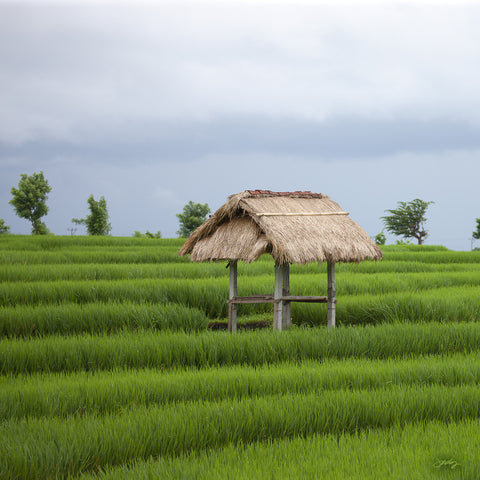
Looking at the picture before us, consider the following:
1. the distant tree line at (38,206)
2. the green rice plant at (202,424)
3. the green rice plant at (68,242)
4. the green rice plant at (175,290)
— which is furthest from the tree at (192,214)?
the green rice plant at (202,424)

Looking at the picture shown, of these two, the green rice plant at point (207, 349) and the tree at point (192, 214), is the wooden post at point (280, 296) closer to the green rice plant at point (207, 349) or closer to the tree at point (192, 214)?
the green rice plant at point (207, 349)

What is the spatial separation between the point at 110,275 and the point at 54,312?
14.9ft

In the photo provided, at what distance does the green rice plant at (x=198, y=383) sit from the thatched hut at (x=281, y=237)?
2509 mm

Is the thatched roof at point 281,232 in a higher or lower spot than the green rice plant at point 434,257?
higher

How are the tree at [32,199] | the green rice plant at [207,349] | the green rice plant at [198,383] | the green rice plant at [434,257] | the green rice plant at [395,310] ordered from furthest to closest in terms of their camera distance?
the tree at [32,199] → the green rice plant at [434,257] → the green rice plant at [395,310] → the green rice plant at [207,349] → the green rice plant at [198,383]

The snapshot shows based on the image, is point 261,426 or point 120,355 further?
point 120,355

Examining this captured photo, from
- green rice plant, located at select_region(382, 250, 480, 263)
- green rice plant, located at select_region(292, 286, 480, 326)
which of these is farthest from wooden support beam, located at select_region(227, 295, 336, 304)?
green rice plant, located at select_region(382, 250, 480, 263)

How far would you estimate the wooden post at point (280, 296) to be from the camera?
9.58 m

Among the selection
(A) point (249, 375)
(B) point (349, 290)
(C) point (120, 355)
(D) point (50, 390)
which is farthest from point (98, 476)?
(B) point (349, 290)

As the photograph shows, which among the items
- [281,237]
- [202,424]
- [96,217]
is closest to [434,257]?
[281,237]

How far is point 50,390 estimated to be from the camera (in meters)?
5.82

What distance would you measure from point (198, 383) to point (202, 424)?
48.0 inches

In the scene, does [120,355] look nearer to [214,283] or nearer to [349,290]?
[214,283]

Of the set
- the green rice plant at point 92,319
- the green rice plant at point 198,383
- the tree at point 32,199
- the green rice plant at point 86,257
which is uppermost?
the tree at point 32,199
